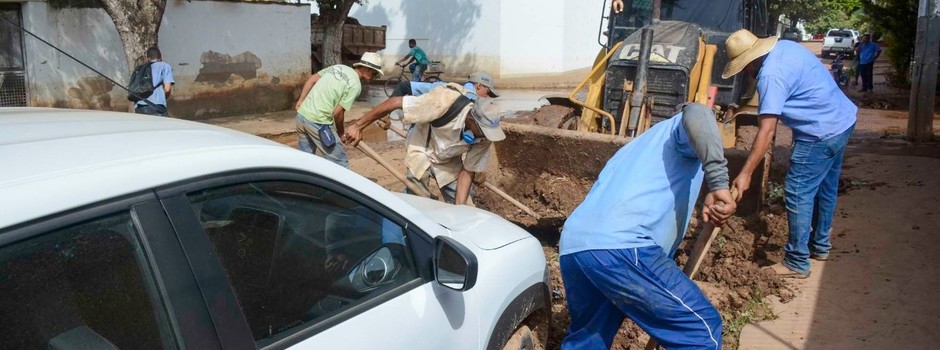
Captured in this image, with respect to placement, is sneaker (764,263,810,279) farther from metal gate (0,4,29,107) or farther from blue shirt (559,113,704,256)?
metal gate (0,4,29,107)

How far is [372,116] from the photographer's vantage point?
5477 mm

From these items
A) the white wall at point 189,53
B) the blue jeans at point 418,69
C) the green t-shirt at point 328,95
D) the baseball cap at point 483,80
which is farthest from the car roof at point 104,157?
the blue jeans at point 418,69

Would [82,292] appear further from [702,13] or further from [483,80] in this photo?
[702,13]

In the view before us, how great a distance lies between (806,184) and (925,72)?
20.1 ft

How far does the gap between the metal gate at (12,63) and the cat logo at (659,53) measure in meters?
8.41

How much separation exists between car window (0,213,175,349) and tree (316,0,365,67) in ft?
54.6

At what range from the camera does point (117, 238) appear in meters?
1.76

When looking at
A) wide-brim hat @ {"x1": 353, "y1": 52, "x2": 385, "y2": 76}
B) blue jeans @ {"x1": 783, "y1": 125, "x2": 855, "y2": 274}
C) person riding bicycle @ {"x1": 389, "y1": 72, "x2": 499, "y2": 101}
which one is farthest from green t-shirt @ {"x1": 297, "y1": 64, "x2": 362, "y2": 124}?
blue jeans @ {"x1": 783, "y1": 125, "x2": 855, "y2": 274}

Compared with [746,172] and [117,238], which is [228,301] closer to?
[117,238]

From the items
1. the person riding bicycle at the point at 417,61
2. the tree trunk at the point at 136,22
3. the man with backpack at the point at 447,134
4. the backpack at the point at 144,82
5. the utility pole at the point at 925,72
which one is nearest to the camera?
the man with backpack at the point at 447,134

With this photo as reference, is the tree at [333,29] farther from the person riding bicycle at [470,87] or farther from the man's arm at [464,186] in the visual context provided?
the man's arm at [464,186]

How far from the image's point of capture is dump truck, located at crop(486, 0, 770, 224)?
686 cm

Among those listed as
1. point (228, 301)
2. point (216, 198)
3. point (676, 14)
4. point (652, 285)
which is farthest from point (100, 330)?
point (676, 14)

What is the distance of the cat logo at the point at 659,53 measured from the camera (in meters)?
7.39
